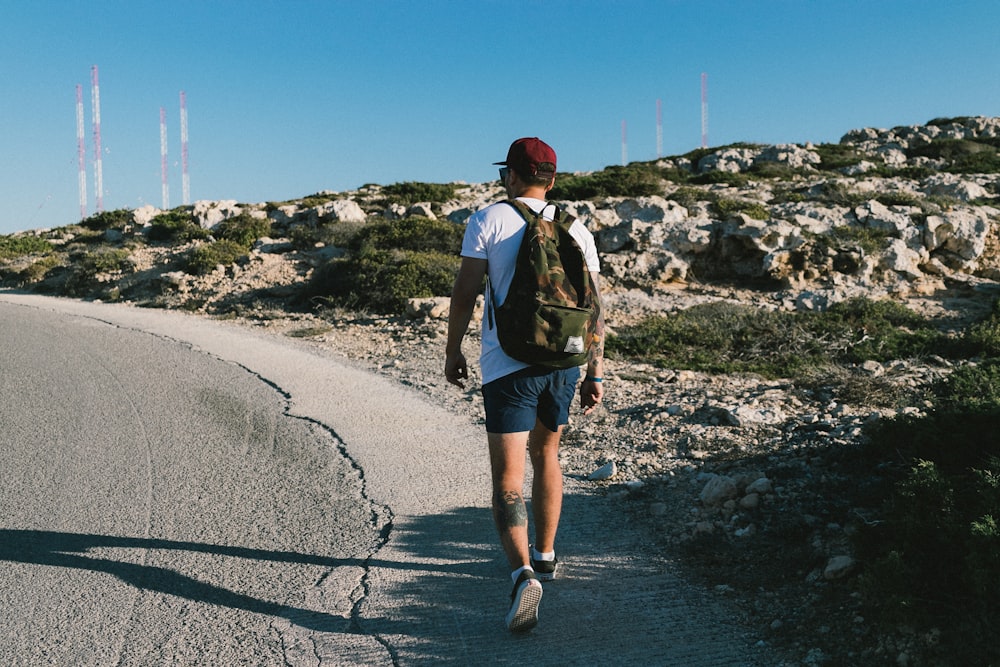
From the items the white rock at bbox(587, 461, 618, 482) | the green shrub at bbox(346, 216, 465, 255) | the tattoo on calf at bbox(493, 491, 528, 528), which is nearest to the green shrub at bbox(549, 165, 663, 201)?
the green shrub at bbox(346, 216, 465, 255)

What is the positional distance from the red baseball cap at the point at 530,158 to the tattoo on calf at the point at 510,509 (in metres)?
1.37

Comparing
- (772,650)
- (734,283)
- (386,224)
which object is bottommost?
(772,650)

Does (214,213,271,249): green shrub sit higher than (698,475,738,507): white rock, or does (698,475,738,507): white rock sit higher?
(214,213,271,249): green shrub

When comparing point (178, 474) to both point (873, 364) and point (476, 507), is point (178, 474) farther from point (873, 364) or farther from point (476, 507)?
point (873, 364)

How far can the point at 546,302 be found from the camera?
3.20 meters

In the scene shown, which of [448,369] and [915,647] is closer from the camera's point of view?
[915,647]

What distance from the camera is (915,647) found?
2.98 meters

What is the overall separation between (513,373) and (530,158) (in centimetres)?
92

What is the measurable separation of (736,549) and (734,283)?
11383mm

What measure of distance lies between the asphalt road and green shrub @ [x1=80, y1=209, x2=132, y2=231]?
22.1 metres

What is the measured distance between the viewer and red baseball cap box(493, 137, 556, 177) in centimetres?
340

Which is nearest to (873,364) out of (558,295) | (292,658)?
(558,295)

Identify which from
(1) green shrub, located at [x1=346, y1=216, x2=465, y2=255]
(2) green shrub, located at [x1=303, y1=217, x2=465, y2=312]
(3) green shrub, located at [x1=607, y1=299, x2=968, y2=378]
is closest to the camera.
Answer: (3) green shrub, located at [x1=607, y1=299, x2=968, y2=378]

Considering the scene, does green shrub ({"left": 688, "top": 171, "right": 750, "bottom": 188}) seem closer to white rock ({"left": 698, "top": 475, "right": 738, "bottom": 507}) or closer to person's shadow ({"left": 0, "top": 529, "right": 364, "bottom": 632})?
white rock ({"left": 698, "top": 475, "right": 738, "bottom": 507})
